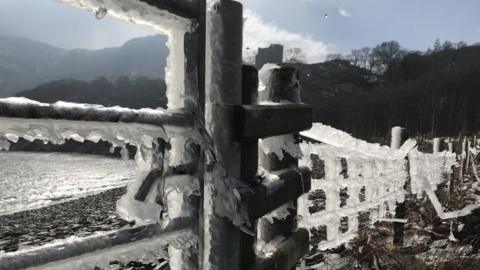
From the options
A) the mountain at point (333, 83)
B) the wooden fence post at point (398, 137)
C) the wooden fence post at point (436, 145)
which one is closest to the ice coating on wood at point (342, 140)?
the wooden fence post at point (398, 137)

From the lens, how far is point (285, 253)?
1862 mm

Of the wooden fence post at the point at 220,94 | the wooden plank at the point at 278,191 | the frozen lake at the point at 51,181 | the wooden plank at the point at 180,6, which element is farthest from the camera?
the frozen lake at the point at 51,181

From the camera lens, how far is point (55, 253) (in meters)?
0.86

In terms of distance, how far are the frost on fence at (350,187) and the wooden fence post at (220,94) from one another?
1404 millimetres

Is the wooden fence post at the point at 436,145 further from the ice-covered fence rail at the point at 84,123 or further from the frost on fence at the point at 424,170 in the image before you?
the ice-covered fence rail at the point at 84,123

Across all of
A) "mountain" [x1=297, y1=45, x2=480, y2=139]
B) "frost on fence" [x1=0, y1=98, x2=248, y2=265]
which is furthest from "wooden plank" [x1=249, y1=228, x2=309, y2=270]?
"mountain" [x1=297, y1=45, x2=480, y2=139]

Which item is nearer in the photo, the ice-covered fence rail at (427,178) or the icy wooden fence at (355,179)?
the icy wooden fence at (355,179)

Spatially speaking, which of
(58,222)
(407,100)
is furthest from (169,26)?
(407,100)

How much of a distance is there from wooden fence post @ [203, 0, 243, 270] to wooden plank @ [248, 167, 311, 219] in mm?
160

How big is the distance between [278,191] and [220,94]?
62 centimetres

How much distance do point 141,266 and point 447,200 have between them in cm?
567

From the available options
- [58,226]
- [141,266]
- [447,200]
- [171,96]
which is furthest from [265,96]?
[58,226]

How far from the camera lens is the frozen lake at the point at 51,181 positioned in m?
23.0

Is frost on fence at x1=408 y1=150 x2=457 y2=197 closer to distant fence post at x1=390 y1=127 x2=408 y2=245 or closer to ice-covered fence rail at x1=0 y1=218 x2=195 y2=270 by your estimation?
distant fence post at x1=390 y1=127 x2=408 y2=245
